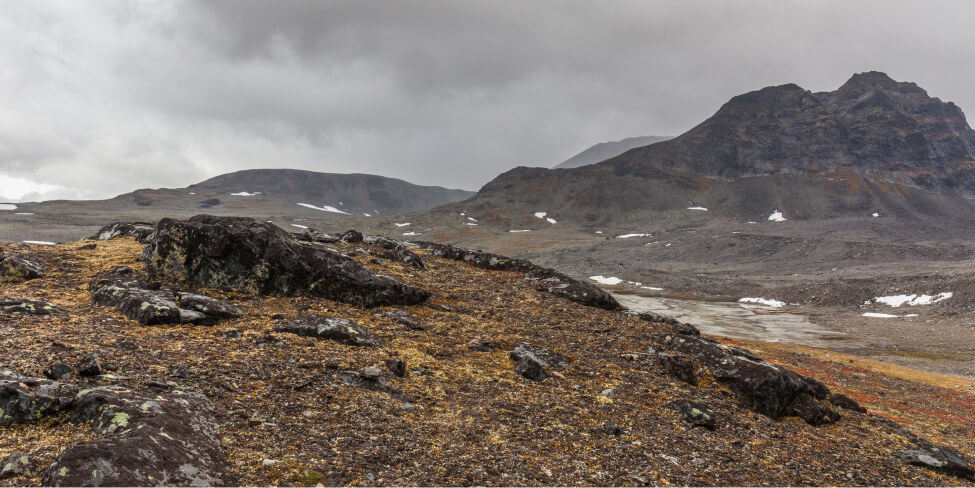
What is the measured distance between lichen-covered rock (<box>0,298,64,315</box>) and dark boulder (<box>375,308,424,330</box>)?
7910 millimetres

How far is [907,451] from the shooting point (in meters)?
10.9

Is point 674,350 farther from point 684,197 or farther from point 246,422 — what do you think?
point 684,197

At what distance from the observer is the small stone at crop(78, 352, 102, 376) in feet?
25.3

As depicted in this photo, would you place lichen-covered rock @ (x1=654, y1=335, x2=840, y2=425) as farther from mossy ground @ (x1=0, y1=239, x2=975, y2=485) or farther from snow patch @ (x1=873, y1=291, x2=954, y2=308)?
snow patch @ (x1=873, y1=291, x2=954, y2=308)

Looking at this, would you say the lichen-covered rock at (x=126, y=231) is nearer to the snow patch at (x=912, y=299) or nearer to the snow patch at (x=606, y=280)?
the snow patch at (x=606, y=280)

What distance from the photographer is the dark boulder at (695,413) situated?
10175 mm

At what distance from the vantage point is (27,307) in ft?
34.7

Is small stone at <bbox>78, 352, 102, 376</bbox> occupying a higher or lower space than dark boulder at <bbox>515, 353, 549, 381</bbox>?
Result: higher

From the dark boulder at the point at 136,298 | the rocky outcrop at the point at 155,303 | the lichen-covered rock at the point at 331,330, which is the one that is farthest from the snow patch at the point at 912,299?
the dark boulder at the point at 136,298

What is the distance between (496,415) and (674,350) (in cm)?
762

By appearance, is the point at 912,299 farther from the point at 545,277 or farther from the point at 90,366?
the point at 90,366

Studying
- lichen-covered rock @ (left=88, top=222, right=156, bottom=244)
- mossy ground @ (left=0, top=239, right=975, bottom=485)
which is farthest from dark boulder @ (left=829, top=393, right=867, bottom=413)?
lichen-covered rock @ (left=88, top=222, right=156, bottom=244)

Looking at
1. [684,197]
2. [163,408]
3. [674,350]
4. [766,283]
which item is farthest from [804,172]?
[163,408]

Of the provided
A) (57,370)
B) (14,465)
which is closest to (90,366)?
(57,370)
